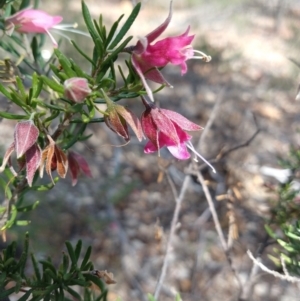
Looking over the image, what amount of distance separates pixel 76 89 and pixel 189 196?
2321 mm

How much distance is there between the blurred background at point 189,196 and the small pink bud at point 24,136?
0.58 meters

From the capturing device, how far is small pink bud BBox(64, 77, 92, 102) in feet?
1.64

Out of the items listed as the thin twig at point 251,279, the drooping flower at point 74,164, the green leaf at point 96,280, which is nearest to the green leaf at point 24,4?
the drooping flower at point 74,164

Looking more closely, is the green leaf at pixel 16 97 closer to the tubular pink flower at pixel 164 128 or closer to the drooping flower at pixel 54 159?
the drooping flower at pixel 54 159

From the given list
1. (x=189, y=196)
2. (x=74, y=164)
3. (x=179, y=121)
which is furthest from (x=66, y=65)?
(x=189, y=196)

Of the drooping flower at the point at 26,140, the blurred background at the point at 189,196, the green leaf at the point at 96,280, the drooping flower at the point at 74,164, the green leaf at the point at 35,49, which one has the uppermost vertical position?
the drooping flower at the point at 26,140

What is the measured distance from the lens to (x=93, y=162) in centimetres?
313

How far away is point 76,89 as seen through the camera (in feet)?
1.65

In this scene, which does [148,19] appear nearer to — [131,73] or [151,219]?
[151,219]

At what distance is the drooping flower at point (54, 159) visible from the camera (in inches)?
22.6

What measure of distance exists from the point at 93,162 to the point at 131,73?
260cm

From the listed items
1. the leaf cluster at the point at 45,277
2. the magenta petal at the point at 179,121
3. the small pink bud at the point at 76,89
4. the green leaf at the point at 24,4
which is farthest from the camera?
the green leaf at the point at 24,4

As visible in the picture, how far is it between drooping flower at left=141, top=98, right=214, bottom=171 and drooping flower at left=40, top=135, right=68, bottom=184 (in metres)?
0.12

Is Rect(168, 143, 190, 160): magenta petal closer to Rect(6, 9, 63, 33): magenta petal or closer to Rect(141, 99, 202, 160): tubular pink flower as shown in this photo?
Rect(141, 99, 202, 160): tubular pink flower
